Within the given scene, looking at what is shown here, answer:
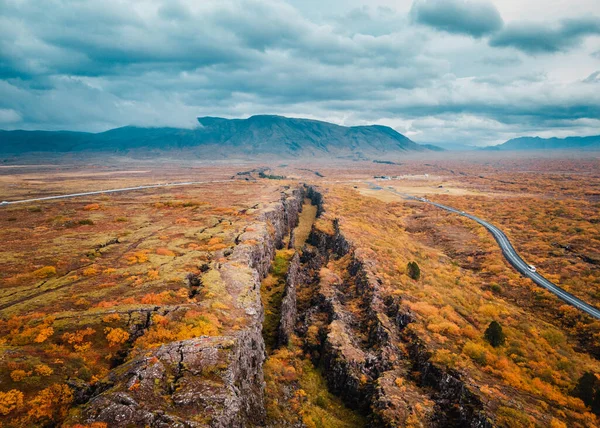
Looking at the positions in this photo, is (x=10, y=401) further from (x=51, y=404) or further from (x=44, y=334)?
(x=44, y=334)

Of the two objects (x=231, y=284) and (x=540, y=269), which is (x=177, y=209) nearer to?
(x=231, y=284)

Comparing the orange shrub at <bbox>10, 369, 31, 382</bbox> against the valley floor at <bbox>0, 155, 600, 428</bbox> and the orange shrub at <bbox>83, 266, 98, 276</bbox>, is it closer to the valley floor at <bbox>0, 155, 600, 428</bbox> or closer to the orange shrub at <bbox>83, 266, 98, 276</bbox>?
the valley floor at <bbox>0, 155, 600, 428</bbox>

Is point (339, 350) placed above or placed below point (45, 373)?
below

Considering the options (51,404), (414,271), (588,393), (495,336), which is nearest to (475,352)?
(495,336)

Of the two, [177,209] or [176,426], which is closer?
[176,426]

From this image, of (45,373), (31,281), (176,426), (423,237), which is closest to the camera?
(176,426)

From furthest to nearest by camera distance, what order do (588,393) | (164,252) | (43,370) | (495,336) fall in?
1. (164,252)
2. (495,336)
3. (588,393)
4. (43,370)

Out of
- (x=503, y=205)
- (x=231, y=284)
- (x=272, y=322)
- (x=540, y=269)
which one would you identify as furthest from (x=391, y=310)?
(x=503, y=205)
